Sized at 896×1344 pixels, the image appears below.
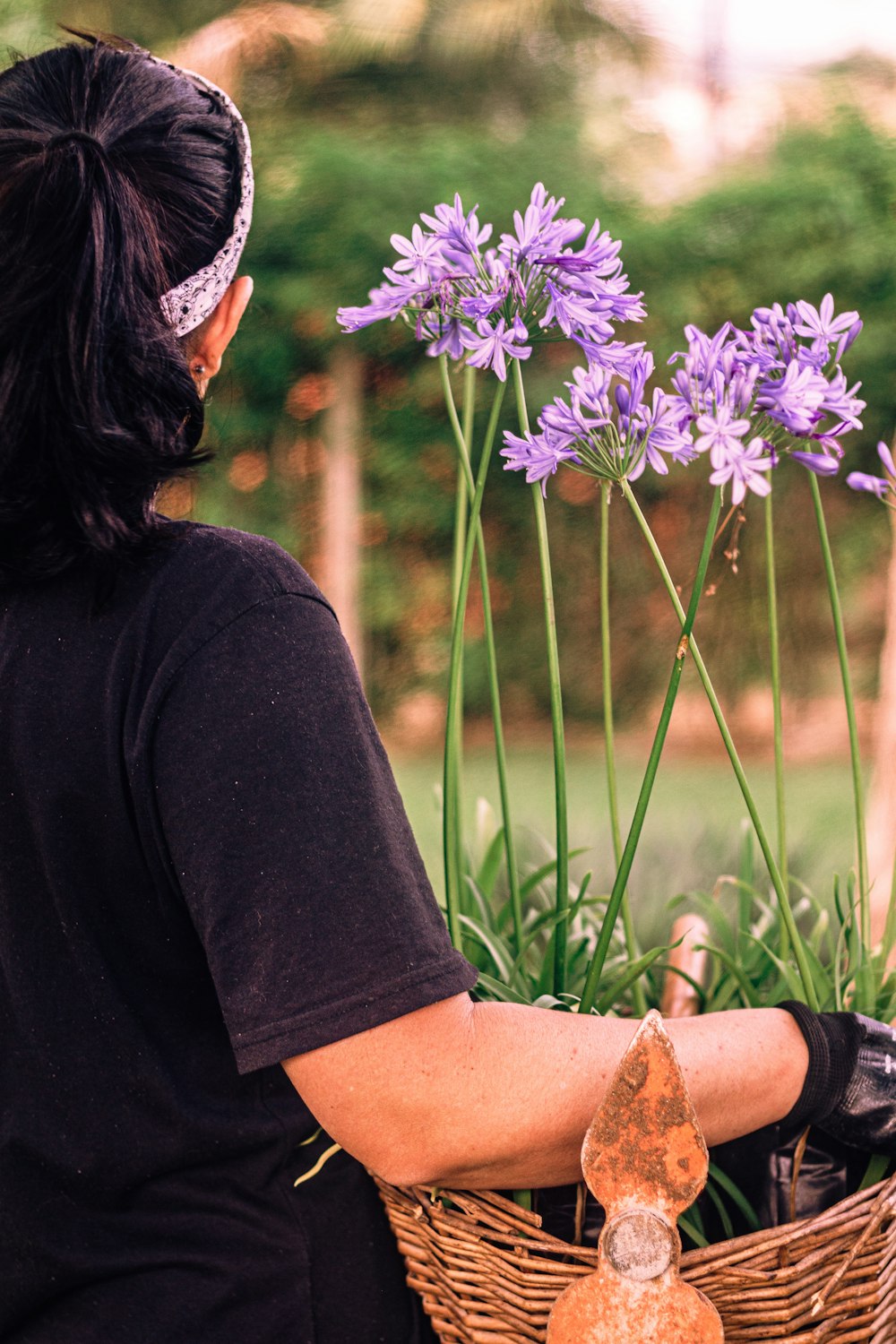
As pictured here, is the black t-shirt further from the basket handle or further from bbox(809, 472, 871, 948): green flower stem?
bbox(809, 472, 871, 948): green flower stem

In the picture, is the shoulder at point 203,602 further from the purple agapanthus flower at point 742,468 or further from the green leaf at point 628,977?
the green leaf at point 628,977

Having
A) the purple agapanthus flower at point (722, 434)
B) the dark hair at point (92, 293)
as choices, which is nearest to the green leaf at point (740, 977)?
the purple agapanthus flower at point (722, 434)

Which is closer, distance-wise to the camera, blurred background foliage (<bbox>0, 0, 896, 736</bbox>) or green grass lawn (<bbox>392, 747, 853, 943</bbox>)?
green grass lawn (<bbox>392, 747, 853, 943</bbox>)

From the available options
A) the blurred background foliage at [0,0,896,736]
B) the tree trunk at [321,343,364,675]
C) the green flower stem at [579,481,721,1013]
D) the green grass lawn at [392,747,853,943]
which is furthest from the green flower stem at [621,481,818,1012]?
the tree trunk at [321,343,364,675]

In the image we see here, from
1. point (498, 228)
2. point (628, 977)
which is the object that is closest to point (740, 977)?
point (628, 977)

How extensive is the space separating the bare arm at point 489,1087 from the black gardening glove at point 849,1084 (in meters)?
0.04

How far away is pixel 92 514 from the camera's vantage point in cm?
83

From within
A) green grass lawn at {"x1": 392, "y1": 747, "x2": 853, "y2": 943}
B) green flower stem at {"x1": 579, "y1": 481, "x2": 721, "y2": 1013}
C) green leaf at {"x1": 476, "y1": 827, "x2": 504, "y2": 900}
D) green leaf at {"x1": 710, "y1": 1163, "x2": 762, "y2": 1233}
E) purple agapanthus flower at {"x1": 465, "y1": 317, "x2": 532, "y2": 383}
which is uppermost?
purple agapanthus flower at {"x1": 465, "y1": 317, "x2": 532, "y2": 383}

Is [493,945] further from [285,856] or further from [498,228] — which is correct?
[498,228]

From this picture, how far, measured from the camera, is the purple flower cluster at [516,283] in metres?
0.95

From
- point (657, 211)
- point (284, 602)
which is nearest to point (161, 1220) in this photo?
point (284, 602)

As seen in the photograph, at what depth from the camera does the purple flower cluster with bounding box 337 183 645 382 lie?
37.3 inches

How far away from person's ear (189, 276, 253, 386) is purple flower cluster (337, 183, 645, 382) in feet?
0.36

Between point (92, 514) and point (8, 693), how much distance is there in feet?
0.44
